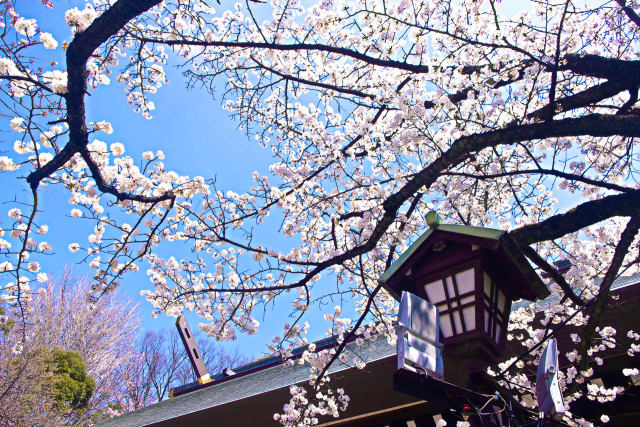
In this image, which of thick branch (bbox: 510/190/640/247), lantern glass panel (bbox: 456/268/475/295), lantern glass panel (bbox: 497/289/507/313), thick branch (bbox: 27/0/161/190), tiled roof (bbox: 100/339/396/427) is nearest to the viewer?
lantern glass panel (bbox: 456/268/475/295)

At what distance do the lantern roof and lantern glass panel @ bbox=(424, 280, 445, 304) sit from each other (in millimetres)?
129

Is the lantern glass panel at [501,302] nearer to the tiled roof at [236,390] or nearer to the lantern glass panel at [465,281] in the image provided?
the lantern glass panel at [465,281]

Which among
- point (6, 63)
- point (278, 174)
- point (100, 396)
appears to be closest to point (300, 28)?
point (278, 174)

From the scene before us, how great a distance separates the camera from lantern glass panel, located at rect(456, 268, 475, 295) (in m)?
1.96

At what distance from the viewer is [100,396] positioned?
1636 cm

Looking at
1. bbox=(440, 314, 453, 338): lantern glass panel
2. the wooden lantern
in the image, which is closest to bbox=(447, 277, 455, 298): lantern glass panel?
the wooden lantern

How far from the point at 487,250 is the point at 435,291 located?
320mm

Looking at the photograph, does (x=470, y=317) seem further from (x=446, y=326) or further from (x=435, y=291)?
(x=435, y=291)

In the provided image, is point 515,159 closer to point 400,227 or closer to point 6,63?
point 400,227

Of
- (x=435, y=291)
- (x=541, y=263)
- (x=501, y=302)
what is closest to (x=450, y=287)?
(x=435, y=291)

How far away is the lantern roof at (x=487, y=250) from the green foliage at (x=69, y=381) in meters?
13.3

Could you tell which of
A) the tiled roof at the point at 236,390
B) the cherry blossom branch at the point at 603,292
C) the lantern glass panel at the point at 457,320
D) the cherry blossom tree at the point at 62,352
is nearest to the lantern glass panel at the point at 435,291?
the lantern glass panel at the point at 457,320

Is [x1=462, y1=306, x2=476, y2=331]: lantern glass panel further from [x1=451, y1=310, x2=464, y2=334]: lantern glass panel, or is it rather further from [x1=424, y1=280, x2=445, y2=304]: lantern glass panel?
[x1=424, y1=280, x2=445, y2=304]: lantern glass panel

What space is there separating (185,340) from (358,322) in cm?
1106
